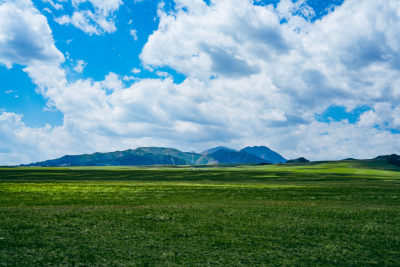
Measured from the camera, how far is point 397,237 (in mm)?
24641

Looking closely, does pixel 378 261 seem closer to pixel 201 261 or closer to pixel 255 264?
pixel 255 264

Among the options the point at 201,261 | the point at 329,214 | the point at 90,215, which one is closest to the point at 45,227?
the point at 90,215

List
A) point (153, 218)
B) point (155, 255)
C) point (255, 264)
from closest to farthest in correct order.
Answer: point (255, 264) < point (155, 255) < point (153, 218)

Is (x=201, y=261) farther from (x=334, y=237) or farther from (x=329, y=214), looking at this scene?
(x=329, y=214)

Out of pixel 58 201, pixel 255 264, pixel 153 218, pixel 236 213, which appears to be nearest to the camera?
pixel 255 264

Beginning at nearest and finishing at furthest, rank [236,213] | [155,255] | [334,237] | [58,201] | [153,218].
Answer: [155,255] → [334,237] → [153,218] → [236,213] → [58,201]

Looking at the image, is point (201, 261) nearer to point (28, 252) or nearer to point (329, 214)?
point (28, 252)

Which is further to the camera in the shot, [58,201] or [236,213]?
[58,201]

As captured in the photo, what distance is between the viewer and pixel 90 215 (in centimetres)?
3152

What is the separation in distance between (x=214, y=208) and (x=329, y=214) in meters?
15.5

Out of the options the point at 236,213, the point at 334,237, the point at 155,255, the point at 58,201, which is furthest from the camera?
the point at 58,201

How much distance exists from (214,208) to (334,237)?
675 inches

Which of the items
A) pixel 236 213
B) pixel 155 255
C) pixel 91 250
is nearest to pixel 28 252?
pixel 91 250

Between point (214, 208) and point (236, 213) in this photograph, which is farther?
point (214, 208)
